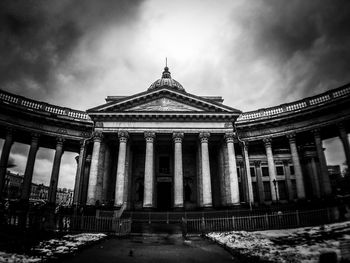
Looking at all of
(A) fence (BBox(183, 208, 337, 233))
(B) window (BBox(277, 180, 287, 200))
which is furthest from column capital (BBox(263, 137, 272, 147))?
(A) fence (BBox(183, 208, 337, 233))

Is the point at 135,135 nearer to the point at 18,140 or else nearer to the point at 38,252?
the point at 18,140

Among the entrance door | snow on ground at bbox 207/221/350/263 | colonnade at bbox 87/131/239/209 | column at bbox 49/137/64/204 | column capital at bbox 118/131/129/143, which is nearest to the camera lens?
snow on ground at bbox 207/221/350/263

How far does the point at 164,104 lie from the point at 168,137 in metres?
3.50

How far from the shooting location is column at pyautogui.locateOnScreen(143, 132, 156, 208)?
20203mm

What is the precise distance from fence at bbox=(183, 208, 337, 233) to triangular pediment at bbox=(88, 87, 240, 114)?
11.3 meters

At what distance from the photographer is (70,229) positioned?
13.4 metres

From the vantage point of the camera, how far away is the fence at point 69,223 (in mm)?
13186

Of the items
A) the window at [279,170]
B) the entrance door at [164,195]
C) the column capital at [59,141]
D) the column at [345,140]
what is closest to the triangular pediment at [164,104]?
the column capital at [59,141]

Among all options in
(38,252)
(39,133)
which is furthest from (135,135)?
(38,252)

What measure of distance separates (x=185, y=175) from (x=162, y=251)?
60.5 ft

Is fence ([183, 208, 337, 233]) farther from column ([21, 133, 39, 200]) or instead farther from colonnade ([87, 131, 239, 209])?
column ([21, 133, 39, 200])

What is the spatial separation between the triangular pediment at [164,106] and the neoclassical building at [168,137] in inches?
3.9

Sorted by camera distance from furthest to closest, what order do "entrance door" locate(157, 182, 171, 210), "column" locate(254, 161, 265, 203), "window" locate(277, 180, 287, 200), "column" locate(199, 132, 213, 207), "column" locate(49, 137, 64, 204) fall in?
"window" locate(277, 180, 287, 200), "column" locate(254, 161, 265, 203), "entrance door" locate(157, 182, 171, 210), "column" locate(49, 137, 64, 204), "column" locate(199, 132, 213, 207)

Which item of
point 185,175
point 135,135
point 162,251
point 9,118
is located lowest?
point 162,251
